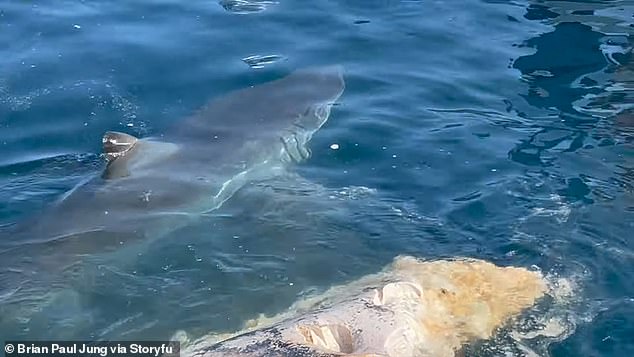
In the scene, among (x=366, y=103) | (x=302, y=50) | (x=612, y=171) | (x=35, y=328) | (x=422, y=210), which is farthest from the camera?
(x=302, y=50)

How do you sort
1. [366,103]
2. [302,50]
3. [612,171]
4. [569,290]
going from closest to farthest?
[569,290], [612,171], [366,103], [302,50]

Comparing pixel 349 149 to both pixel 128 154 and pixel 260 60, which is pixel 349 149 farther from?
pixel 260 60

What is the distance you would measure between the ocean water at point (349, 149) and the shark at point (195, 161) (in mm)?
239

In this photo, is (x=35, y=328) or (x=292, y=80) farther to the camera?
(x=292, y=80)

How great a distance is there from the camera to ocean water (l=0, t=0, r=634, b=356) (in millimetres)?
8156

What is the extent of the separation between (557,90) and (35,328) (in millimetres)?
7786

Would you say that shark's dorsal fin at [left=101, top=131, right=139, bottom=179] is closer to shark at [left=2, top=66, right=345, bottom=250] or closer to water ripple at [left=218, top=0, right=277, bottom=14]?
shark at [left=2, top=66, right=345, bottom=250]

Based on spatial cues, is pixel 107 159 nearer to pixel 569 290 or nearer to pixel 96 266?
pixel 96 266

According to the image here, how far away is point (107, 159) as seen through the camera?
9.88 meters

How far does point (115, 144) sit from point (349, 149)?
9.17 feet

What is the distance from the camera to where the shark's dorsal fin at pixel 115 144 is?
9773 mm

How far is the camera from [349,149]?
11.0 meters

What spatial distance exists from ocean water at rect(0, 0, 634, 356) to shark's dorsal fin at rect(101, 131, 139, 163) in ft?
1.55

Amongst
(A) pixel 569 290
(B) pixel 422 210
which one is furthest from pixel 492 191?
(A) pixel 569 290
